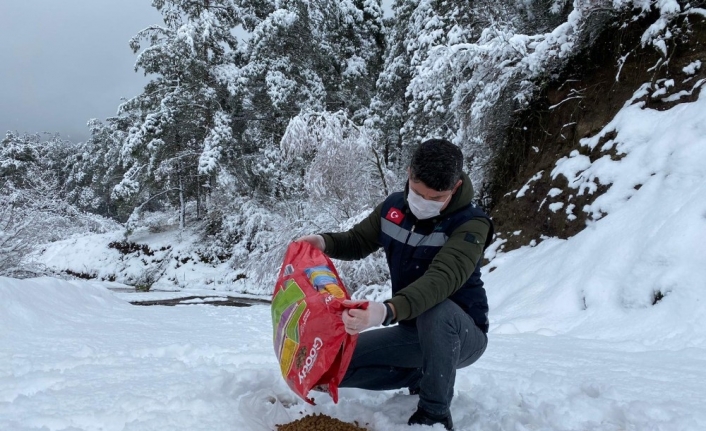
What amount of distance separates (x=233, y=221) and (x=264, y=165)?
230 centimetres

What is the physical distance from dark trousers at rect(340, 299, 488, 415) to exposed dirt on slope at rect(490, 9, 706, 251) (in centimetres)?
390

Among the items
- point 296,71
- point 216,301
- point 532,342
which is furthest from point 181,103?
point 532,342

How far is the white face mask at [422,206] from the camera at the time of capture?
6.01 ft

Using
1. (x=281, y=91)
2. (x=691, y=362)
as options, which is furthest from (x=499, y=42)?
(x=281, y=91)

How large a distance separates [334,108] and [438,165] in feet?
48.5

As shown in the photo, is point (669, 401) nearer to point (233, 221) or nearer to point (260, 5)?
point (233, 221)

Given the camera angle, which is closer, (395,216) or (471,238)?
(471,238)

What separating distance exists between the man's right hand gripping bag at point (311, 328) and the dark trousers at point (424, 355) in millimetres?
272

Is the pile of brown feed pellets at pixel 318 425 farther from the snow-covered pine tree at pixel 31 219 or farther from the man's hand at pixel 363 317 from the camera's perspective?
the snow-covered pine tree at pixel 31 219

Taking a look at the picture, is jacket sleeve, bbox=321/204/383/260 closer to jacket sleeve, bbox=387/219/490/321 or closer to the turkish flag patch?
the turkish flag patch

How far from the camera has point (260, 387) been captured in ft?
6.95

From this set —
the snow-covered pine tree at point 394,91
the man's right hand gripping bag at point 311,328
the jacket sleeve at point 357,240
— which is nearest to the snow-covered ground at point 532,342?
the man's right hand gripping bag at point 311,328

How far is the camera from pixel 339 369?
1668 mm

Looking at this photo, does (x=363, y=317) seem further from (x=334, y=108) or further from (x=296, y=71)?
(x=334, y=108)
